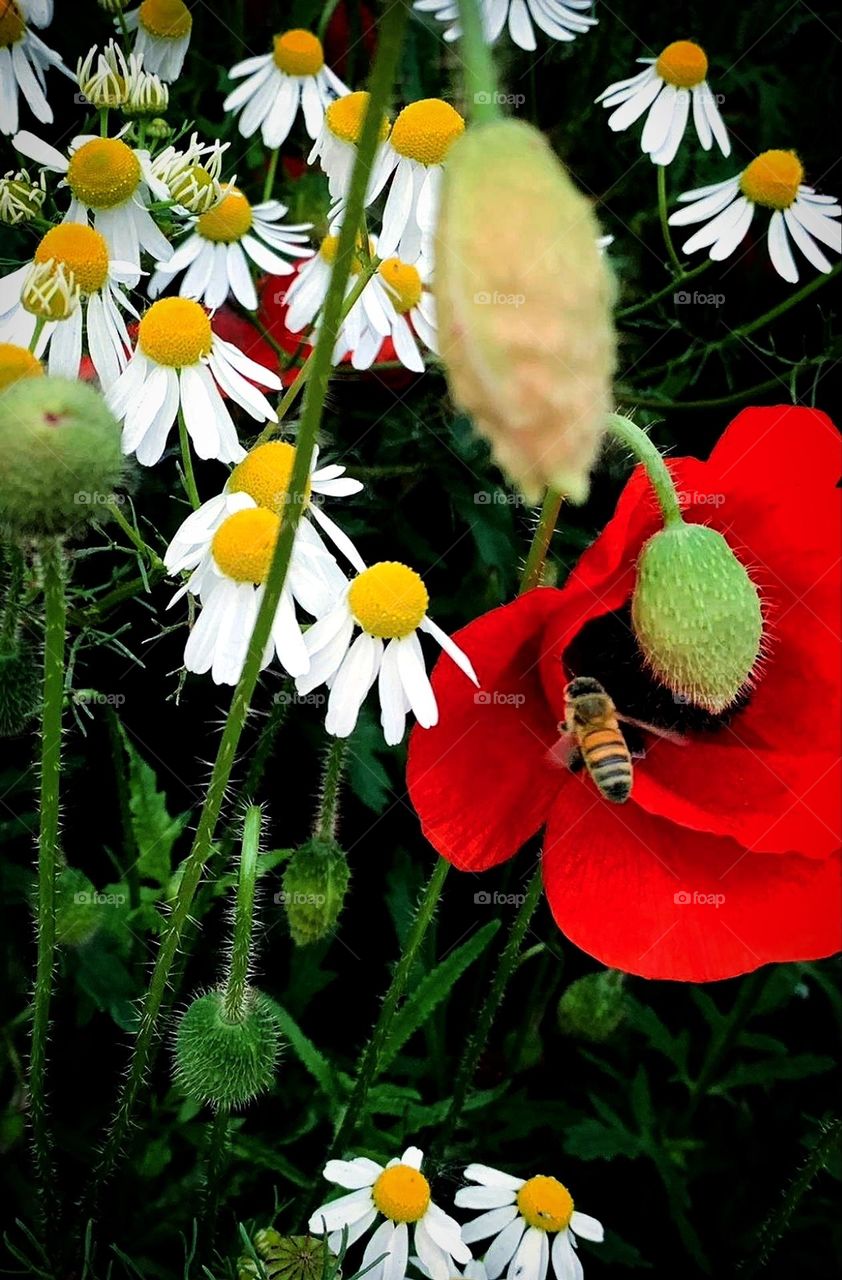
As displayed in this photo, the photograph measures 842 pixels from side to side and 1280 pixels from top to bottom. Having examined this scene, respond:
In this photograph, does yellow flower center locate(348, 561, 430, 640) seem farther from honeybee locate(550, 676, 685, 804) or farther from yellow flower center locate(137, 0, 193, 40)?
yellow flower center locate(137, 0, 193, 40)

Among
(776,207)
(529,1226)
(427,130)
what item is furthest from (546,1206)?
(776,207)

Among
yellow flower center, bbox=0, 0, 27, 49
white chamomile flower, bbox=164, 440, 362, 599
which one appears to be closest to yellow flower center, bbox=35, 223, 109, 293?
white chamomile flower, bbox=164, 440, 362, 599

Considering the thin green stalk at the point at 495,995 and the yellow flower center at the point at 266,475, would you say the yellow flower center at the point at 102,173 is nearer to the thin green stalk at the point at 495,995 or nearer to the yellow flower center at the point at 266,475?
the yellow flower center at the point at 266,475

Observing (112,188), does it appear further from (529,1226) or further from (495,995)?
(529,1226)

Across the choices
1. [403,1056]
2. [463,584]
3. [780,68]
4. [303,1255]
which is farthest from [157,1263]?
[780,68]

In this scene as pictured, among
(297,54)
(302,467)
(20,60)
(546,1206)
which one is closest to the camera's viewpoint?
(302,467)

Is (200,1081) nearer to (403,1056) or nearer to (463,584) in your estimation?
(403,1056)
